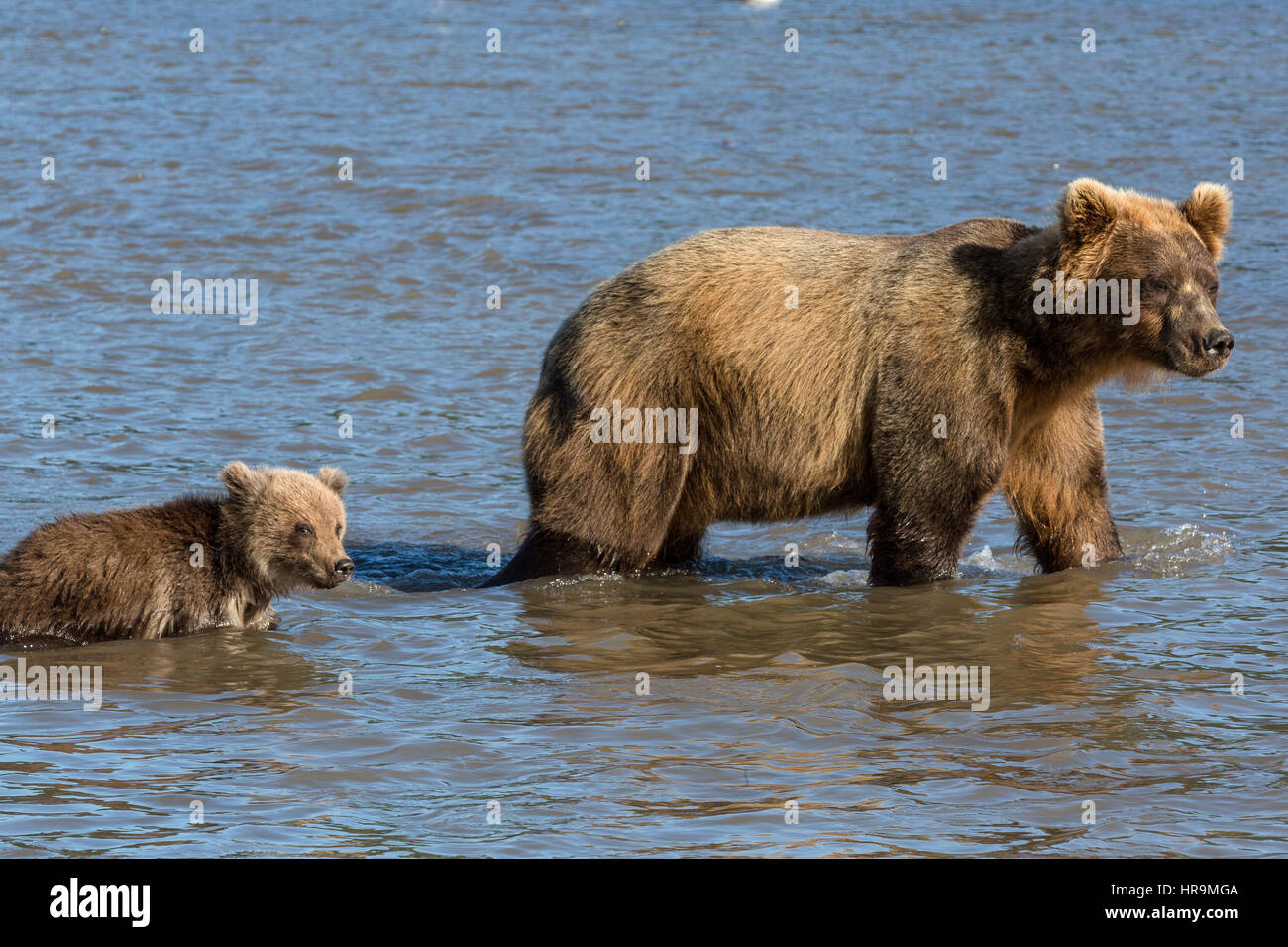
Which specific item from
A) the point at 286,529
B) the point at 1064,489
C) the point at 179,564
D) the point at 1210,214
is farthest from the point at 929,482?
the point at 179,564

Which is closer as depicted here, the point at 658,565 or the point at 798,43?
the point at 658,565

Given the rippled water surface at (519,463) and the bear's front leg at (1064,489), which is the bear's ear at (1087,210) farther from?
the rippled water surface at (519,463)

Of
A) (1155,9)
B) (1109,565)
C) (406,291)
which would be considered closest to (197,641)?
(1109,565)

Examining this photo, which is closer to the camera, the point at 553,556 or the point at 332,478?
the point at 332,478

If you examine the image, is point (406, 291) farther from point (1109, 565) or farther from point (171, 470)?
point (1109, 565)

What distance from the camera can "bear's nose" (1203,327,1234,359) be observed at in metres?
7.52

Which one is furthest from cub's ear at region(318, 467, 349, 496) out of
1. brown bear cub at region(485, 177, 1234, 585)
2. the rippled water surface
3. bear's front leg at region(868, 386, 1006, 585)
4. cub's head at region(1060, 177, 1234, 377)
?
cub's head at region(1060, 177, 1234, 377)

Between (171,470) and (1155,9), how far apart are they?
20.0 meters

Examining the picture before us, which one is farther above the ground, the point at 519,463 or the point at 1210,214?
the point at 1210,214

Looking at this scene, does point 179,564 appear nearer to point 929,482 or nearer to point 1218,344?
point 929,482

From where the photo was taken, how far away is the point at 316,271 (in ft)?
47.9

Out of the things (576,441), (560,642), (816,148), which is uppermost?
(816,148)

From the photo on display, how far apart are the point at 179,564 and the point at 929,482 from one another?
3181 mm

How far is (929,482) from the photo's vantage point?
26.0 ft
